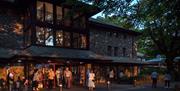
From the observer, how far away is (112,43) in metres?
47.8

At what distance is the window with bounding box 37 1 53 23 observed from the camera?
3453 cm

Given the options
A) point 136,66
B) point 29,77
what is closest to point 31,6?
point 29,77

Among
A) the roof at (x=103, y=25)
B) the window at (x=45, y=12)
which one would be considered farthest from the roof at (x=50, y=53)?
the roof at (x=103, y=25)

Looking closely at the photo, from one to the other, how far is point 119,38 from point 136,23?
29722mm

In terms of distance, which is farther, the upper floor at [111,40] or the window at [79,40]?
the upper floor at [111,40]

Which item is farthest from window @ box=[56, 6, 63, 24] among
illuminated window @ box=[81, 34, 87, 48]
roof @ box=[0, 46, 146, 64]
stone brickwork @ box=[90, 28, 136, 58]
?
stone brickwork @ box=[90, 28, 136, 58]

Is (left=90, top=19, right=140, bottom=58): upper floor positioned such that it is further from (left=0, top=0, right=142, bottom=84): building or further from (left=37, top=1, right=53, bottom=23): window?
(left=37, top=1, right=53, bottom=23): window

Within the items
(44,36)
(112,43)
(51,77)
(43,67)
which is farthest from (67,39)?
(112,43)

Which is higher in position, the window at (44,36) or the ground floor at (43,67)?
the window at (44,36)

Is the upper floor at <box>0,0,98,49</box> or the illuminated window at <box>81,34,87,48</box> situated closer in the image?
the upper floor at <box>0,0,98,49</box>

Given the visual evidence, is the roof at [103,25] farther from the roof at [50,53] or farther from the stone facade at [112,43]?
the roof at [50,53]

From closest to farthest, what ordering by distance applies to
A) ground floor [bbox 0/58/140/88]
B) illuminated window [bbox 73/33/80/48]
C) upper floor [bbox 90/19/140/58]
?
ground floor [bbox 0/58/140/88] < illuminated window [bbox 73/33/80/48] < upper floor [bbox 90/19/140/58]

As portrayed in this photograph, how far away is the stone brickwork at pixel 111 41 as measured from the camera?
4446 cm

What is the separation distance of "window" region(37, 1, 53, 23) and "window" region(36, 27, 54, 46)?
37.6 inches
